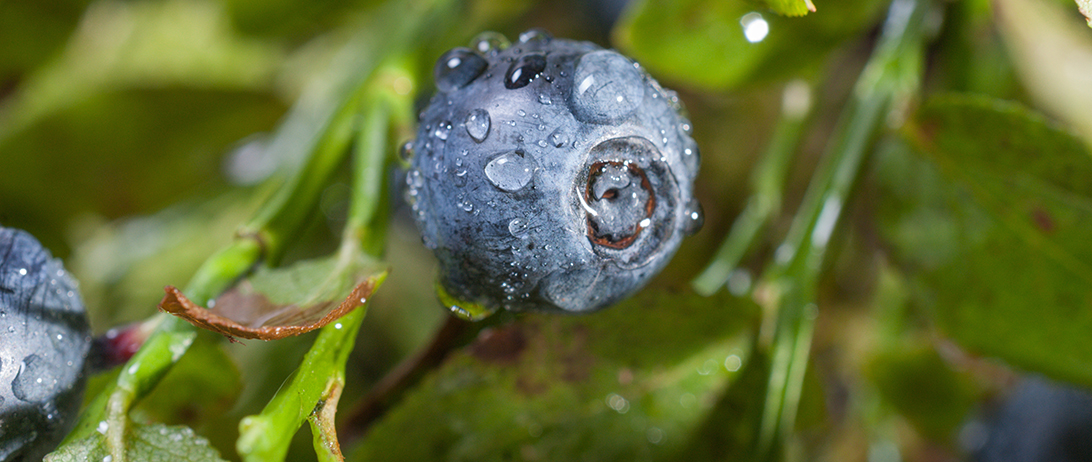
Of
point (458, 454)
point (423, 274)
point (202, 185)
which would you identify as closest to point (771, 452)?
point (458, 454)

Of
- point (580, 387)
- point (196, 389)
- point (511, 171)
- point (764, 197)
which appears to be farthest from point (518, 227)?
point (764, 197)

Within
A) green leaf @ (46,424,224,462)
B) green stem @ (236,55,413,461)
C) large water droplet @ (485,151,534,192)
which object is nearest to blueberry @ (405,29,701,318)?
large water droplet @ (485,151,534,192)

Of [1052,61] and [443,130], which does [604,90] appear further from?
[1052,61]

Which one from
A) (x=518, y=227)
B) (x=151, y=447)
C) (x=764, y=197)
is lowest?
(x=764, y=197)

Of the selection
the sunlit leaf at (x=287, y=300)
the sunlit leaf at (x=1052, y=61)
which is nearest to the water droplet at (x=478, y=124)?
the sunlit leaf at (x=287, y=300)

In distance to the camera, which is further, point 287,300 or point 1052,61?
point 1052,61

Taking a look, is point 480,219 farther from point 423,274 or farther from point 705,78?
point 423,274

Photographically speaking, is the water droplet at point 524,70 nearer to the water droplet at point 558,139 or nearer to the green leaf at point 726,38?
the water droplet at point 558,139
